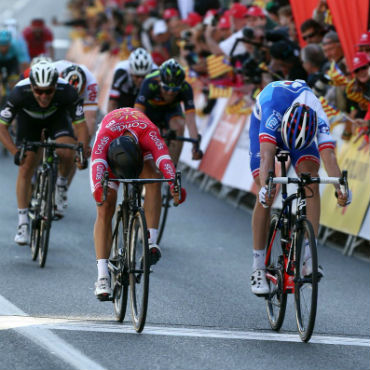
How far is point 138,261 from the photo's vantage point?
7.80 m

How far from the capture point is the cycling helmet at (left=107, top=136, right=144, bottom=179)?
25.1ft

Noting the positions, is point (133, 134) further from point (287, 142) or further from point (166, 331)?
point (166, 331)

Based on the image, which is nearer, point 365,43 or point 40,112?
point 40,112

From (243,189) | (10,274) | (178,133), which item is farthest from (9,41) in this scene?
(10,274)

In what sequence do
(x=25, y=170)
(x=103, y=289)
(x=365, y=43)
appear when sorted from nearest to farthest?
(x=103, y=289), (x=25, y=170), (x=365, y=43)

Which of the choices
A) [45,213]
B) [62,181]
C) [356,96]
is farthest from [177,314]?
[356,96]

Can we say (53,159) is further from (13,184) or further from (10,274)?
(13,184)

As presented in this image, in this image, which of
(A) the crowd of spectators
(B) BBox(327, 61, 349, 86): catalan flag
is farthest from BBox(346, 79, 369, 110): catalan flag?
(B) BBox(327, 61, 349, 86): catalan flag

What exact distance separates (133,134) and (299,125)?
4.35ft

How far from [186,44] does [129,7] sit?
7501 mm

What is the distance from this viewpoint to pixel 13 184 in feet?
51.0

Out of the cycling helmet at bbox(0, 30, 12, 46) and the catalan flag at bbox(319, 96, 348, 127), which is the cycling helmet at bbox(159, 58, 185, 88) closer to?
the catalan flag at bbox(319, 96, 348, 127)

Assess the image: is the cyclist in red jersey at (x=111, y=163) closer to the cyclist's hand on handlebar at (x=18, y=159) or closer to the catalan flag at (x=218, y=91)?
the cyclist's hand on handlebar at (x=18, y=159)

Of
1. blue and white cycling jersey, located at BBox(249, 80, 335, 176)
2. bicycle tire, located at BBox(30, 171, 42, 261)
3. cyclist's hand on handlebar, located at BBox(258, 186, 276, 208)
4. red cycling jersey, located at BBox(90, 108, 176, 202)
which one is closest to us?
cyclist's hand on handlebar, located at BBox(258, 186, 276, 208)
